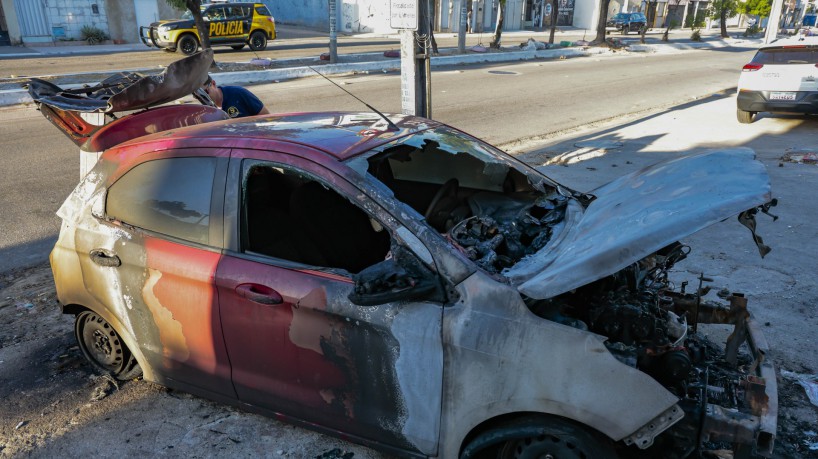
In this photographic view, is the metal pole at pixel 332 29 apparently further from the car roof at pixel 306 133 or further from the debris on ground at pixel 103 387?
the debris on ground at pixel 103 387

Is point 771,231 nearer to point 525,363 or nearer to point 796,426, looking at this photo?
point 796,426

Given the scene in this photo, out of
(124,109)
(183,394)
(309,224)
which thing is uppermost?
(124,109)

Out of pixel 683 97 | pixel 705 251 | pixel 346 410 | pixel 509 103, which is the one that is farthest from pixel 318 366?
pixel 683 97

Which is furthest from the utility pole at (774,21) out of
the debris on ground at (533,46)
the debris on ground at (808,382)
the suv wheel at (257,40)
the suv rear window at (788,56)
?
the debris on ground at (808,382)

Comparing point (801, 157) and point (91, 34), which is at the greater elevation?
point (91, 34)

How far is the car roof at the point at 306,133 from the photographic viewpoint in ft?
9.85

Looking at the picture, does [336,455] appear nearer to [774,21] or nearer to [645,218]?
[645,218]

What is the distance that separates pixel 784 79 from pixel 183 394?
38.6ft

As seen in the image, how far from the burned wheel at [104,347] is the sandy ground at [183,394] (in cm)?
9

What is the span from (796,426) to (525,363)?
1.96 meters

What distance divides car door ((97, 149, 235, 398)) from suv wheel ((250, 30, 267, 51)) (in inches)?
935

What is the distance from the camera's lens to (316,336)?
2.76 meters

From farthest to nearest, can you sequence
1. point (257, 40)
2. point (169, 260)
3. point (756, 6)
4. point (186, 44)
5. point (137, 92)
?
1. point (756, 6)
2. point (257, 40)
3. point (186, 44)
4. point (137, 92)
5. point (169, 260)

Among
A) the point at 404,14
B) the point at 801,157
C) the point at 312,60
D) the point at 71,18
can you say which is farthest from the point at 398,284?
the point at 71,18
